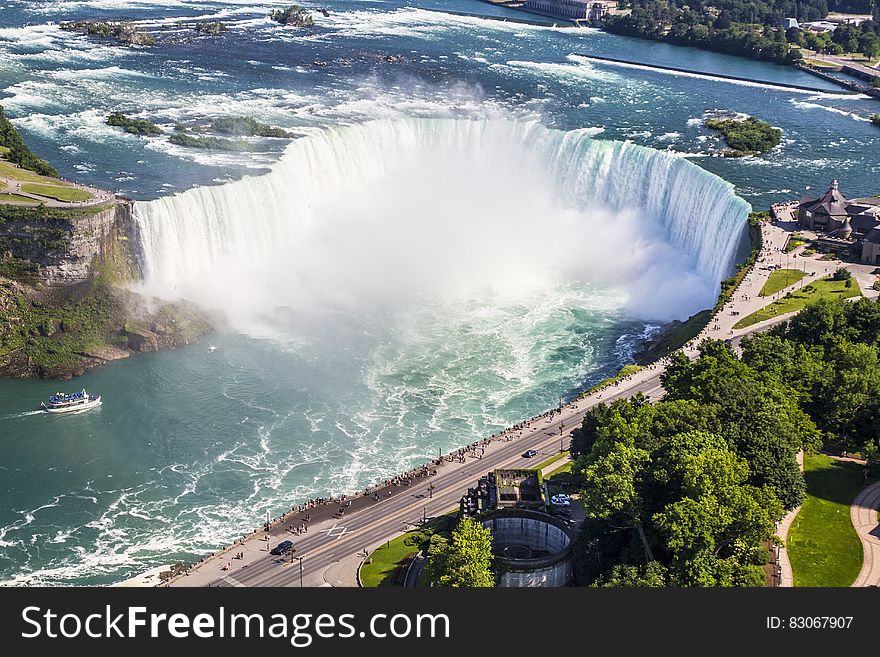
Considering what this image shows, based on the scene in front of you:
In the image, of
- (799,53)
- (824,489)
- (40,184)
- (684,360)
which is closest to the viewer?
(824,489)

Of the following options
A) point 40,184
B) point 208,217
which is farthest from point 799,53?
point 40,184

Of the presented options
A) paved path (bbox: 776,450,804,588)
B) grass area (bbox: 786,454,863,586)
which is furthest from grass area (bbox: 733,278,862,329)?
paved path (bbox: 776,450,804,588)

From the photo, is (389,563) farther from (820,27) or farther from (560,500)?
(820,27)

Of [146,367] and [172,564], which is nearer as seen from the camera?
[172,564]

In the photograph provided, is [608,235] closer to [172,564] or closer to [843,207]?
[843,207]

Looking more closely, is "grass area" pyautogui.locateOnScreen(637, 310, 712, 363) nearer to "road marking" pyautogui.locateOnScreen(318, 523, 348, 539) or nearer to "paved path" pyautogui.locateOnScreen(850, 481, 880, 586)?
"paved path" pyautogui.locateOnScreen(850, 481, 880, 586)

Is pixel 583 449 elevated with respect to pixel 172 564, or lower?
elevated

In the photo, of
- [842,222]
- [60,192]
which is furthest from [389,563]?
[842,222]
